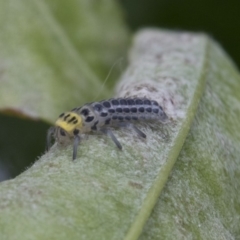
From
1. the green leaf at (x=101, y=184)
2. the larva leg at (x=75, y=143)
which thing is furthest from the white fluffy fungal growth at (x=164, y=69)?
the larva leg at (x=75, y=143)

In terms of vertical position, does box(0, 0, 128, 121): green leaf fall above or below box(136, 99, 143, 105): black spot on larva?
below

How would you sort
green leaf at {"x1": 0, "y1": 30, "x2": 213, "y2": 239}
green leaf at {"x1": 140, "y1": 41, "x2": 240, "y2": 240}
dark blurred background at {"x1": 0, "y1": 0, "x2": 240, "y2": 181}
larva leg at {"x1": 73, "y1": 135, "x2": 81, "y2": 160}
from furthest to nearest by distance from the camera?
1. dark blurred background at {"x1": 0, "y1": 0, "x2": 240, "y2": 181}
2. larva leg at {"x1": 73, "y1": 135, "x2": 81, "y2": 160}
3. green leaf at {"x1": 140, "y1": 41, "x2": 240, "y2": 240}
4. green leaf at {"x1": 0, "y1": 30, "x2": 213, "y2": 239}

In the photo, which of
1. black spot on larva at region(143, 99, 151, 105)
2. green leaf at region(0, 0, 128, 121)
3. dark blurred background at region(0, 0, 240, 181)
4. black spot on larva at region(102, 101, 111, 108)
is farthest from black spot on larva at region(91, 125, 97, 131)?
dark blurred background at region(0, 0, 240, 181)

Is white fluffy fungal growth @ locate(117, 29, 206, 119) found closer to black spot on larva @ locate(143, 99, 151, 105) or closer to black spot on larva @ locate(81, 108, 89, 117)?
black spot on larva @ locate(143, 99, 151, 105)

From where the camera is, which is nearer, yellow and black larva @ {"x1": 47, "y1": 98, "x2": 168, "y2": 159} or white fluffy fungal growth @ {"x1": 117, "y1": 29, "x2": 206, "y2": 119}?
yellow and black larva @ {"x1": 47, "y1": 98, "x2": 168, "y2": 159}

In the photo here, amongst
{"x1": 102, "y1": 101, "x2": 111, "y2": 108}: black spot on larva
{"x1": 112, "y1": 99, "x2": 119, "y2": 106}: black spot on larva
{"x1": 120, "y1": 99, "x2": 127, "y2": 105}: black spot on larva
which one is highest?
{"x1": 120, "y1": 99, "x2": 127, "y2": 105}: black spot on larva

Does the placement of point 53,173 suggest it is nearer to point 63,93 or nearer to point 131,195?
point 131,195

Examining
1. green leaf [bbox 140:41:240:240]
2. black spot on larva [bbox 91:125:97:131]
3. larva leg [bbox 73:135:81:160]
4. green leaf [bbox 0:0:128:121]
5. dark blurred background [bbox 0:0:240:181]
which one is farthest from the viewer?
dark blurred background [bbox 0:0:240:181]
